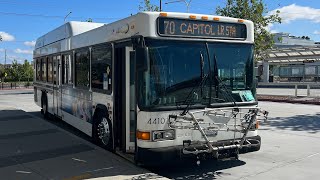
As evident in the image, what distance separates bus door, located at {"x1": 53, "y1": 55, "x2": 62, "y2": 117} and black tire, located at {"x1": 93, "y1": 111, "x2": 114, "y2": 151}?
3.81 metres

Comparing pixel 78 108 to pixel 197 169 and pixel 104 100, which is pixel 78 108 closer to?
pixel 104 100

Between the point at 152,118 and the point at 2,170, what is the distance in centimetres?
305

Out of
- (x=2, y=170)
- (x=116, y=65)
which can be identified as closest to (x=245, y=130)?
(x=116, y=65)

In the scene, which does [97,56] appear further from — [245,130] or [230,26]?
[245,130]

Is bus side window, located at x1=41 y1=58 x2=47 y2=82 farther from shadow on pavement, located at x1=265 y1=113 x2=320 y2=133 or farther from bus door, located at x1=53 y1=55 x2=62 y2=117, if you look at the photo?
shadow on pavement, located at x1=265 y1=113 x2=320 y2=133

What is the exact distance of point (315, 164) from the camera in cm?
794

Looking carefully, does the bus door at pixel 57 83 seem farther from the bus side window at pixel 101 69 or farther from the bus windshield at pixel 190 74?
the bus windshield at pixel 190 74

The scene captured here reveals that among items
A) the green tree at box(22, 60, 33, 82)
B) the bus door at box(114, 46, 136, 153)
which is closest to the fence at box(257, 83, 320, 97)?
the bus door at box(114, 46, 136, 153)

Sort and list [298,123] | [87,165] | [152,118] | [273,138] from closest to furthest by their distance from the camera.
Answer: [152,118] → [87,165] → [273,138] → [298,123]

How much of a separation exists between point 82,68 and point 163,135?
429 centimetres

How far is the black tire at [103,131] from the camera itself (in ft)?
27.5

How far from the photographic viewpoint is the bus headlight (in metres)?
6.55

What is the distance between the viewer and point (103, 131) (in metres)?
8.77

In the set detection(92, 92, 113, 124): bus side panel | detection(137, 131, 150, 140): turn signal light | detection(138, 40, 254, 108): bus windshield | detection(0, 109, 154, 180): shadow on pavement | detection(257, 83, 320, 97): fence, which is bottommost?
detection(0, 109, 154, 180): shadow on pavement
